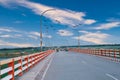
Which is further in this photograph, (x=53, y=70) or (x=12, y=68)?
(x=53, y=70)

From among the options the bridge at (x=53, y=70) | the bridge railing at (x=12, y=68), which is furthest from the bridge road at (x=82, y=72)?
the bridge railing at (x=12, y=68)

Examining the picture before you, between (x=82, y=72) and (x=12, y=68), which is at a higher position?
(x=12, y=68)

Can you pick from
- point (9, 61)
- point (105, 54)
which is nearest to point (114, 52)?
point (105, 54)

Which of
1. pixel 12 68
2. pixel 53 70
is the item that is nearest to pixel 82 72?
pixel 53 70

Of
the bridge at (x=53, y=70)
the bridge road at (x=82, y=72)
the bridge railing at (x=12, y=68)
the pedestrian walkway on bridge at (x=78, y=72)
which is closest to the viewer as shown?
the bridge railing at (x=12, y=68)

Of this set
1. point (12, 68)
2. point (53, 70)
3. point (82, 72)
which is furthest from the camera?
point (53, 70)

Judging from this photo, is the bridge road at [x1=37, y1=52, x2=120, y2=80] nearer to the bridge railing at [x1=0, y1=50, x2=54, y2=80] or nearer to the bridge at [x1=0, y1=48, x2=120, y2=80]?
the bridge at [x1=0, y1=48, x2=120, y2=80]

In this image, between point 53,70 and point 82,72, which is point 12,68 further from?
point 53,70

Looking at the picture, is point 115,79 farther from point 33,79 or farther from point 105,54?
point 105,54

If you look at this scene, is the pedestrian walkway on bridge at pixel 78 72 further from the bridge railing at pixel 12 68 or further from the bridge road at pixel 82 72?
the bridge railing at pixel 12 68

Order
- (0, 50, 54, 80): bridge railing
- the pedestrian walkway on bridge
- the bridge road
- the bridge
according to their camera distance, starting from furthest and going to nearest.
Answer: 1. the bridge road
2. the pedestrian walkway on bridge
3. the bridge
4. (0, 50, 54, 80): bridge railing

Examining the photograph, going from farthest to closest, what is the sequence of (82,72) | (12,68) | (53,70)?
(53,70) < (82,72) < (12,68)

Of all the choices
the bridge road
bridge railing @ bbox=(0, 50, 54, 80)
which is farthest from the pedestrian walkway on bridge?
bridge railing @ bbox=(0, 50, 54, 80)

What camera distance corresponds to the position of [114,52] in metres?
38.6
